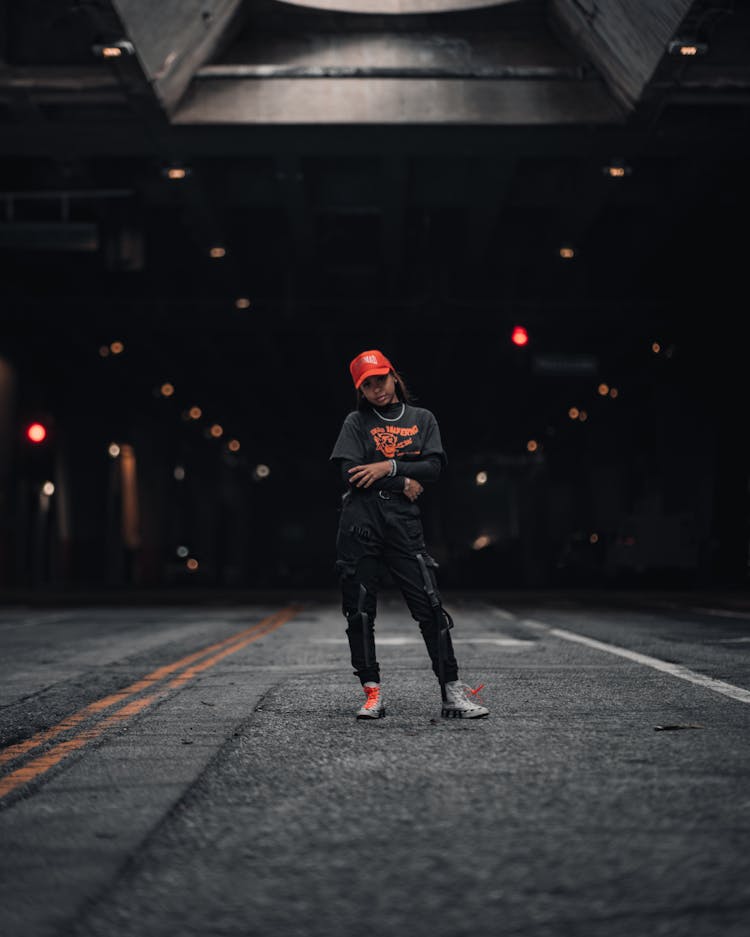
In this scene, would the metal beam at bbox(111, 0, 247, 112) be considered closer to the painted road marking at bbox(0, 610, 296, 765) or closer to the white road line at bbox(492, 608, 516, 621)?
the painted road marking at bbox(0, 610, 296, 765)

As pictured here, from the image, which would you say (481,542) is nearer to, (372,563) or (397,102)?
(397,102)

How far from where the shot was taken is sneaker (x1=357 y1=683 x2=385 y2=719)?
7070 mm

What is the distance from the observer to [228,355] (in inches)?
1718

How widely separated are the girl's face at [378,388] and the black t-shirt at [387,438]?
0.43ft

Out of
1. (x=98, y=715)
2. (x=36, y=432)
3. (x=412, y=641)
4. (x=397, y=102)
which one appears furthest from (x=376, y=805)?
(x=36, y=432)

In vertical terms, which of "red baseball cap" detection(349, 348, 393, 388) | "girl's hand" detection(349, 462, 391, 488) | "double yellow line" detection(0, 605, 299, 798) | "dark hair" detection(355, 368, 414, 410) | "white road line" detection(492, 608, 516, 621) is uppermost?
"red baseball cap" detection(349, 348, 393, 388)

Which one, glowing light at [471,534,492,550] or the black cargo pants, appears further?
glowing light at [471,534,492,550]

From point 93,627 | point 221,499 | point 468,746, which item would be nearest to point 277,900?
point 468,746

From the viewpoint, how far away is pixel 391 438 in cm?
723

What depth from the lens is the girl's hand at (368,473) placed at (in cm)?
701

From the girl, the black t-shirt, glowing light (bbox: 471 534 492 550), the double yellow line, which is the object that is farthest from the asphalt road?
glowing light (bbox: 471 534 492 550)

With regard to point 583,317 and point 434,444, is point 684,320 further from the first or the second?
point 434,444

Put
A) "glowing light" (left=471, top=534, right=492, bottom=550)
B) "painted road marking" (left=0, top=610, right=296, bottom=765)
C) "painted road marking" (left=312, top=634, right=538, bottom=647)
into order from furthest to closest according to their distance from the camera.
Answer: "glowing light" (left=471, top=534, right=492, bottom=550) < "painted road marking" (left=312, top=634, right=538, bottom=647) < "painted road marking" (left=0, top=610, right=296, bottom=765)

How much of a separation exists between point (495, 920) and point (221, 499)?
8387 centimetres
